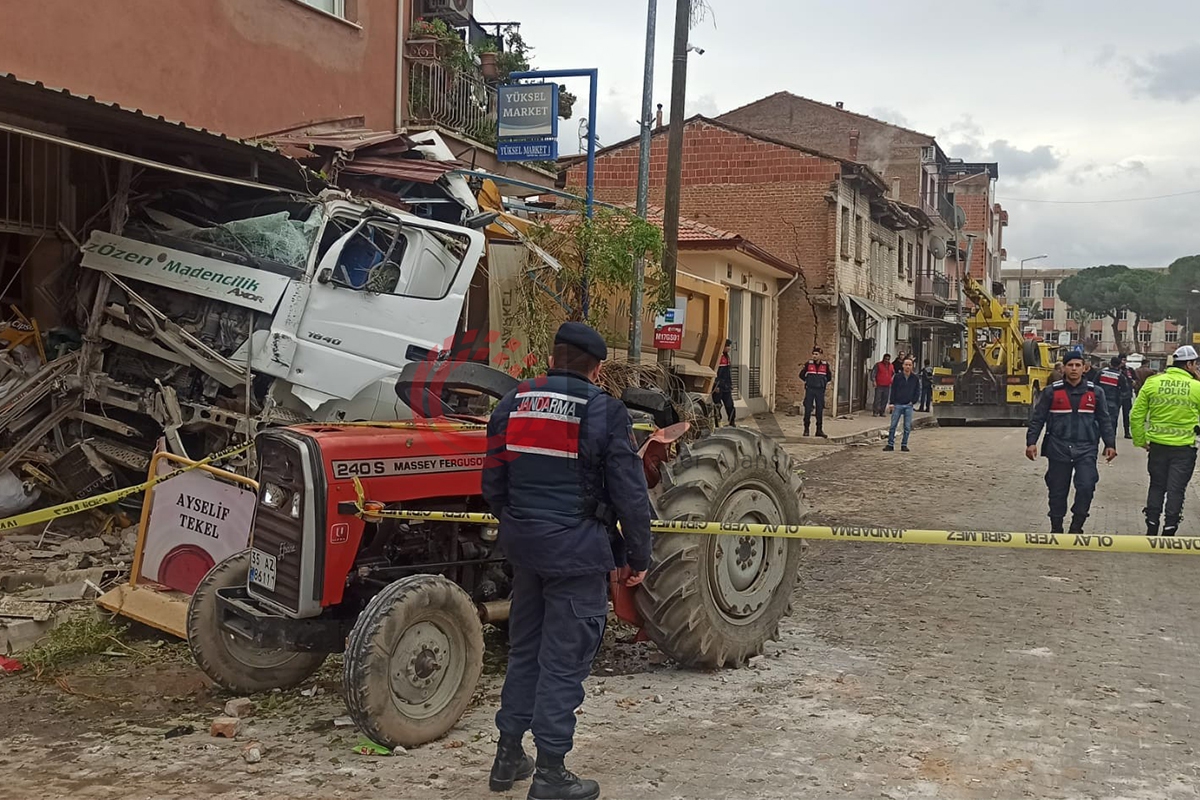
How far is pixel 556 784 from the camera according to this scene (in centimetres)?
375

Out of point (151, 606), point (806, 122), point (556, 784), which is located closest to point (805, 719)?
point (556, 784)

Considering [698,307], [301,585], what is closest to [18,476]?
[301,585]

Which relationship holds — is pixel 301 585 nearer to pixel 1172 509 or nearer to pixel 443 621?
pixel 443 621

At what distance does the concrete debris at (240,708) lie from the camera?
459 cm

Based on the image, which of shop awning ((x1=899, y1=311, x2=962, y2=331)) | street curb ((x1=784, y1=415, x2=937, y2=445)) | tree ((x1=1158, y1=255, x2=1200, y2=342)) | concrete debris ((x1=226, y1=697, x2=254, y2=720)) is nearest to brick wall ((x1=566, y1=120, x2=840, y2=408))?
street curb ((x1=784, y1=415, x2=937, y2=445))

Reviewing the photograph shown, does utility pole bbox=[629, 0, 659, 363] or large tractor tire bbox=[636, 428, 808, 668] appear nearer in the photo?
large tractor tire bbox=[636, 428, 808, 668]

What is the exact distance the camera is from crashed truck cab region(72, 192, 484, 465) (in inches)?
320

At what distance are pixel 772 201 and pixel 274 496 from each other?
24.7 metres

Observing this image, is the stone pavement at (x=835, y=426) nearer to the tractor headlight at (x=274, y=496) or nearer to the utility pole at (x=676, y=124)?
the utility pole at (x=676, y=124)

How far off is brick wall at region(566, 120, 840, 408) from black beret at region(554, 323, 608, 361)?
23565 millimetres

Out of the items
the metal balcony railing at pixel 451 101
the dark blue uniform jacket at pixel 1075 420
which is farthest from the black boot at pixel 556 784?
the metal balcony railing at pixel 451 101

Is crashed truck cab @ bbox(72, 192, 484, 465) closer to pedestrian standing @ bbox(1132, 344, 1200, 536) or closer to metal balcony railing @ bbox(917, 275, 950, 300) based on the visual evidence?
pedestrian standing @ bbox(1132, 344, 1200, 536)

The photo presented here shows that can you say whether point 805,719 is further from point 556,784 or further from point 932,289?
point 932,289

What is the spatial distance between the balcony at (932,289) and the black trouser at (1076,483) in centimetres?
3319
